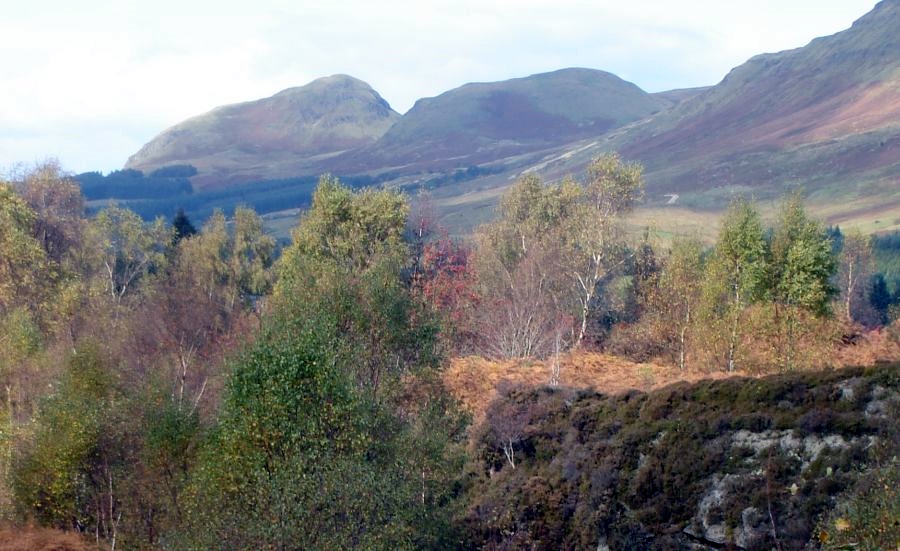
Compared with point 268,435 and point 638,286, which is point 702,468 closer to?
point 268,435

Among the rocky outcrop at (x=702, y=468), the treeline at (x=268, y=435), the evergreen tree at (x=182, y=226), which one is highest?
the evergreen tree at (x=182, y=226)

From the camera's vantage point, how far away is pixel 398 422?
30000 mm

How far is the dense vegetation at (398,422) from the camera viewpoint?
966 inches

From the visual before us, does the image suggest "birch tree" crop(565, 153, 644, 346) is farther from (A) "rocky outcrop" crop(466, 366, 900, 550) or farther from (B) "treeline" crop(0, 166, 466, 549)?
(B) "treeline" crop(0, 166, 466, 549)

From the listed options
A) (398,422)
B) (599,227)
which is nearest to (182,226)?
(599,227)

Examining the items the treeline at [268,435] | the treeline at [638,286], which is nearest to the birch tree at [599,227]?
the treeline at [638,286]

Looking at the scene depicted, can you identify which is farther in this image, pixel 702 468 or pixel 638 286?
pixel 638 286

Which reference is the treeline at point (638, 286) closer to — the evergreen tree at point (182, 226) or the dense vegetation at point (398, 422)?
the dense vegetation at point (398, 422)

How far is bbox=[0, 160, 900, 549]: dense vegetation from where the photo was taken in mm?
24547

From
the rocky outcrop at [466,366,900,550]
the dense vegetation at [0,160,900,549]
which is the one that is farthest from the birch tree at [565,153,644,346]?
the rocky outcrop at [466,366,900,550]

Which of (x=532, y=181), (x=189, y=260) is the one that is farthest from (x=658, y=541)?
(x=189, y=260)

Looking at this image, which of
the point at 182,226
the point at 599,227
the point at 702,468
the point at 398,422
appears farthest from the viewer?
the point at 182,226

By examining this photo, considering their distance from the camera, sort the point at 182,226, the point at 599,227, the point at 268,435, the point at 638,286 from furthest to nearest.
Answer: the point at 182,226 → the point at 638,286 → the point at 599,227 → the point at 268,435

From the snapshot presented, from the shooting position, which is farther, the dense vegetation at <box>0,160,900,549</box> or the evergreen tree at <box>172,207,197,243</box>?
the evergreen tree at <box>172,207,197,243</box>
